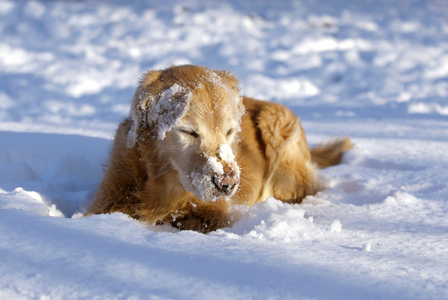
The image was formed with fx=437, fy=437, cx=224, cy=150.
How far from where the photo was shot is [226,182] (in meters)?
2.18

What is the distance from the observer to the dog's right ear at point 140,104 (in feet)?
8.37

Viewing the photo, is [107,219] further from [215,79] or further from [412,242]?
[412,242]

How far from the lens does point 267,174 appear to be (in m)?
3.53

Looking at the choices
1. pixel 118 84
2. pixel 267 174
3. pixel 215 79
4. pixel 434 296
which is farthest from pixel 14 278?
pixel 118 84

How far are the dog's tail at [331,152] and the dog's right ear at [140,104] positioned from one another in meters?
1.89

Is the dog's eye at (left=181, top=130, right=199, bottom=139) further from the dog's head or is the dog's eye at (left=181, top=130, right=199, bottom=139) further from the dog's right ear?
the dog's right ear

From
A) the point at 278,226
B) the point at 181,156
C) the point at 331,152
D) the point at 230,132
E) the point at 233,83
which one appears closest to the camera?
the point at 278,226

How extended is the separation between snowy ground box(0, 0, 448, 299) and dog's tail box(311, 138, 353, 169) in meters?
0.13

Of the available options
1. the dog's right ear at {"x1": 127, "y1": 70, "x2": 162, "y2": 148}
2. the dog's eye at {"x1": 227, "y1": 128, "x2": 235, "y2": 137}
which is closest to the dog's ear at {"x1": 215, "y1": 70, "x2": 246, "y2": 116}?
the dog's eye at {"x1": 227, "y1": 128, "x2": 235, "y2": 137}

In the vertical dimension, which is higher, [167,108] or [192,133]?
[167,108]

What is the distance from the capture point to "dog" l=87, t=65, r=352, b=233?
232 cm

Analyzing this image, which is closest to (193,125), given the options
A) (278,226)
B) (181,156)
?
(181,156)

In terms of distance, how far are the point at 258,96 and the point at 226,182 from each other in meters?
4.85

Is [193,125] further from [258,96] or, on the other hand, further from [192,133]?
[258,96]
